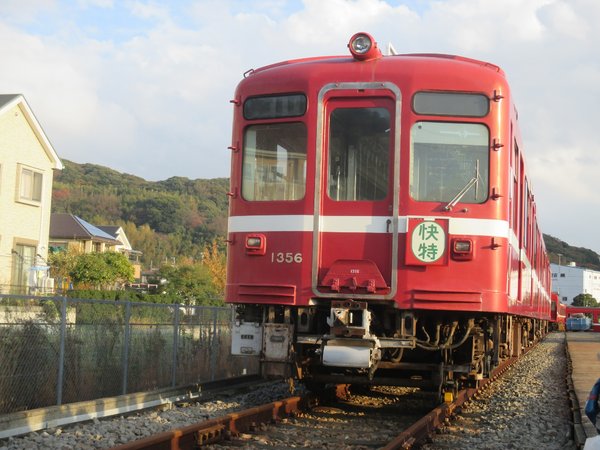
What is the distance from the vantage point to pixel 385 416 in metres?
9.31

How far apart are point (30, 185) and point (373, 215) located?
2125 centimetres

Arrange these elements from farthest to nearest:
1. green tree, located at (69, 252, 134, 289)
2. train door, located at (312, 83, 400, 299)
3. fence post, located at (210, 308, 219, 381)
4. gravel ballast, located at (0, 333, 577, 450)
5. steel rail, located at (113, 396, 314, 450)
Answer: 1. green tree, located at (69, 252, 134, 289)
2. fence post, located at (210, 308, 219, 381)
3. train door, located at (312, 83, 400, 299)
4. gravel ballast, located at (0, 333, 577, 450)
5. steel rail, located at (113, 396, 314, 450)

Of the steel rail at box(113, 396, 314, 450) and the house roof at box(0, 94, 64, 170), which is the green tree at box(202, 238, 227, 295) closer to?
the house roof at box(0, 94, 64, 170)

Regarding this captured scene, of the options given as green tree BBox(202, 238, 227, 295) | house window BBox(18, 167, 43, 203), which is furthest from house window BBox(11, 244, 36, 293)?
green tree BBox(202, 238, 227, 295)

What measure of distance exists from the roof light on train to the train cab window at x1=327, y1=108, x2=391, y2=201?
59 centimetres

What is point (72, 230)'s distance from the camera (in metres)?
55.8

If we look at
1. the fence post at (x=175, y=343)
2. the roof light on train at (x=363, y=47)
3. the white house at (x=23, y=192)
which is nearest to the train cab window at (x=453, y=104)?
the roof light on train at (x=363, y=47)

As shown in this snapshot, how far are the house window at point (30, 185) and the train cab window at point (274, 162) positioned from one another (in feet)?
63.7

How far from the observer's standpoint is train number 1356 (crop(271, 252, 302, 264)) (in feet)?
27.3

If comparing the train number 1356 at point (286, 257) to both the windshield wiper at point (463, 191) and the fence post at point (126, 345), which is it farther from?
the fence post at point (126, 345)

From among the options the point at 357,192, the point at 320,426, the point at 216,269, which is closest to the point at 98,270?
the point at 216,269

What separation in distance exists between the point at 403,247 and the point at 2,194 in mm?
20211

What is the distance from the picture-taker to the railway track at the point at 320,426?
6.89 m

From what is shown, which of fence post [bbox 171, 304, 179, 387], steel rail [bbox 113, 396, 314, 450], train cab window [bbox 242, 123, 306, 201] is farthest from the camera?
fence post [bbox 171, 304, 179, 387]
